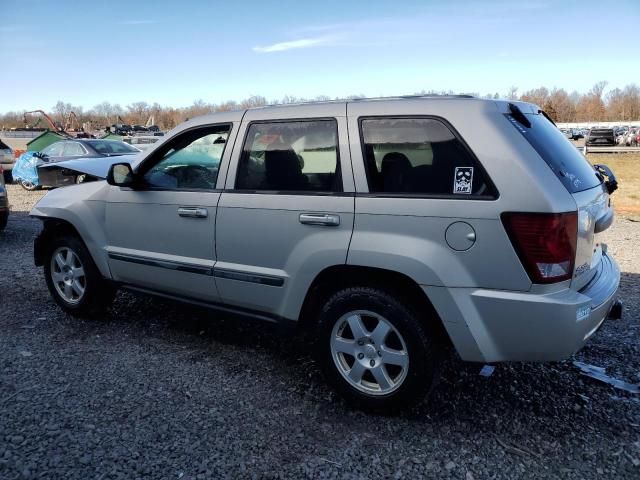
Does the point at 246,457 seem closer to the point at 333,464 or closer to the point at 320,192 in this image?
the point at 333,464

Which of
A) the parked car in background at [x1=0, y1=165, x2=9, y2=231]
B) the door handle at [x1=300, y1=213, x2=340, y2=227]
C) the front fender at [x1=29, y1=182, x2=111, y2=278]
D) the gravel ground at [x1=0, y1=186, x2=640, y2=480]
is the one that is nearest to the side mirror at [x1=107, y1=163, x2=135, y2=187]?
the front fender at [x1=29, y1=182, x2=111, y2=278]

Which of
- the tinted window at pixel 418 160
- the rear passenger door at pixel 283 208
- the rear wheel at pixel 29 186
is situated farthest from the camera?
the rear wheel at pixel 29 186

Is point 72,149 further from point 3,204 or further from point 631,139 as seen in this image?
point 631,139

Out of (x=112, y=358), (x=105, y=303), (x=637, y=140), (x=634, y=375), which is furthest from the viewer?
(x=637, y=140)

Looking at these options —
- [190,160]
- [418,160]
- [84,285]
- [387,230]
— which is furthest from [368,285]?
[84,285]

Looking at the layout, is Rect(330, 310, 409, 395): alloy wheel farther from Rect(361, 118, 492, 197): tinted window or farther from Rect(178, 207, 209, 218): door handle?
Rect(178, 207, 209, 218): door handle

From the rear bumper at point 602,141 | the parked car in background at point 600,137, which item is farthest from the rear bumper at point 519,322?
the rear bumper at point 602,141

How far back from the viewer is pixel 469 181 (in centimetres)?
278

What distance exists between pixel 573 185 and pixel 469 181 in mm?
584

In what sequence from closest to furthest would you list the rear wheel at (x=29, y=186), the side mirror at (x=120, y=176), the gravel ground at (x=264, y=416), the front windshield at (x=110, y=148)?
the gravel ground at (x=264, y=416)
the side mirror at (x=120, y=176)
the front windshield at (x=110, y=148)
the rear wheel at (x=29, y=186)

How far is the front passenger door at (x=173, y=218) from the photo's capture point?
3.73 metres

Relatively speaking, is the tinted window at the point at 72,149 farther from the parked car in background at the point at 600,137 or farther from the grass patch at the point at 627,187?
the parked car in background at the point at 600,137

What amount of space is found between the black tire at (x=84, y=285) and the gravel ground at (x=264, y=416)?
0.76 feet

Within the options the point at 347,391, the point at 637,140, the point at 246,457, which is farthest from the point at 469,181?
the point at 637,140
